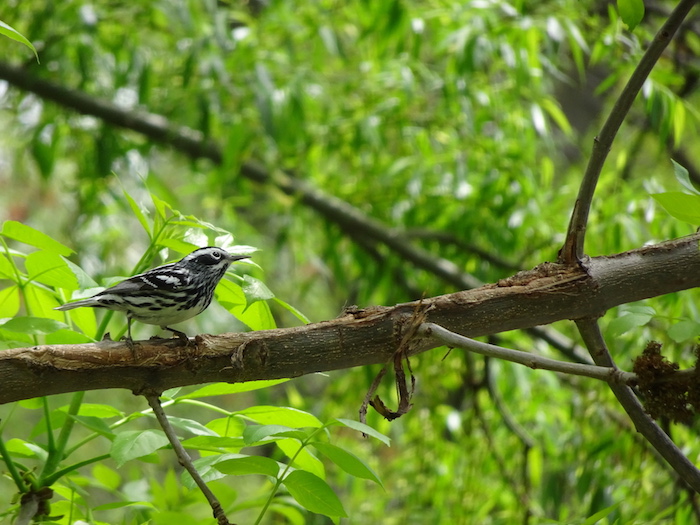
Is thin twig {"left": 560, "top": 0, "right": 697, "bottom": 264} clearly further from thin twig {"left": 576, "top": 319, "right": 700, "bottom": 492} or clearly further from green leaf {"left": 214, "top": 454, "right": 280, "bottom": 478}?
green leaf {"left": 214, "top": 454, "right": 280, "bottom": 478}

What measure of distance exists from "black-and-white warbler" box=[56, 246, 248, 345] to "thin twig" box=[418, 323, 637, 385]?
0.68 m

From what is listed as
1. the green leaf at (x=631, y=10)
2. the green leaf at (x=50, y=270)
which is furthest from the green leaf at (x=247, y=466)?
the green leaf at (x=631, y=10)

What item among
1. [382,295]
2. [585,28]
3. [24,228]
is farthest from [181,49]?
[24,228]

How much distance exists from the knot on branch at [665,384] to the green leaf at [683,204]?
0.78 ft

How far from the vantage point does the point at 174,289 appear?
5.90ft

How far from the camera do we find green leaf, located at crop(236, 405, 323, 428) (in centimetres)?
140

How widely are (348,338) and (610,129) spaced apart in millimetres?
629

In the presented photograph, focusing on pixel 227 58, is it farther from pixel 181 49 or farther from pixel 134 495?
pixel 134 495

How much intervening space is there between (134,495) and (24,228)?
86 centimetres

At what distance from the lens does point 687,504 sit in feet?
6.40

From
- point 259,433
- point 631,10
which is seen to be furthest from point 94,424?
point 631,10

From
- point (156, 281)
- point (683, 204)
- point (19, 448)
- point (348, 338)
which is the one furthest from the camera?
point (156, 281)

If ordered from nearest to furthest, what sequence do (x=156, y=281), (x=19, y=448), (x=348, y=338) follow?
(x=348, y=338)
(x=19, y=448)
(x=156, y=281)

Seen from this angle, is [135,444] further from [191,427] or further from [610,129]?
[610,129]
